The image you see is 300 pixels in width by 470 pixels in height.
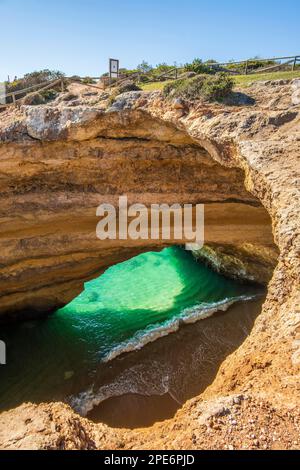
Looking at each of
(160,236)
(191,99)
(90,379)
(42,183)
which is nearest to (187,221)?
(160,236)

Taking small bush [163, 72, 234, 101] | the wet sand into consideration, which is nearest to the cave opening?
the wet sand

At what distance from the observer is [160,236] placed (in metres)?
14.0

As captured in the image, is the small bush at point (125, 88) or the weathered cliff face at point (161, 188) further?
the small bush at point (125, 88)

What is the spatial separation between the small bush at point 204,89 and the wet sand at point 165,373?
32.6 ft

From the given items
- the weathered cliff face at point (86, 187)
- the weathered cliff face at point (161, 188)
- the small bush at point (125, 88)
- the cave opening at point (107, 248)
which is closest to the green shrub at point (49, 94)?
the weathered cliff face at point (161, 188)

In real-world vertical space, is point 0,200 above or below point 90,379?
above

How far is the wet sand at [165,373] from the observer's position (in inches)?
443

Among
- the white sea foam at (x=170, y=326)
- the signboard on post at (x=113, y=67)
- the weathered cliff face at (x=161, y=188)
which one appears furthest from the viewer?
the signboard on post at (x=113, y=67)

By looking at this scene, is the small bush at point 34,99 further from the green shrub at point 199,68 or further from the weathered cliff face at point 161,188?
the green shrub at point 199,68

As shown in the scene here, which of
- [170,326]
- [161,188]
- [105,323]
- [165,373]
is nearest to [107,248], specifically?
[161,188]

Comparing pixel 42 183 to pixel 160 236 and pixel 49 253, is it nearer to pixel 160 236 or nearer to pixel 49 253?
pixel 49 253

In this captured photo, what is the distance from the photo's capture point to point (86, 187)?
13.4 metres

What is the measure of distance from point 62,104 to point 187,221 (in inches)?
260

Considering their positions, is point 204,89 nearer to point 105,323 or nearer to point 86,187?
point 86,187
